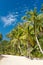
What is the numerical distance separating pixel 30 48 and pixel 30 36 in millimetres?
5951

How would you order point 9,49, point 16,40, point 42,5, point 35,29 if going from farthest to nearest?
1. point 9,49
2. point 16,40
3. point 42,5
4. point 35,29

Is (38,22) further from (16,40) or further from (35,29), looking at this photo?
(16,40)

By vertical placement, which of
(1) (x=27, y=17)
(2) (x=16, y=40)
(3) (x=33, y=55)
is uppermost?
(1) (x=27, y=17)

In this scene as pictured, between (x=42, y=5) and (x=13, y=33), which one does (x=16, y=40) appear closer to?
(x=13, y=33)

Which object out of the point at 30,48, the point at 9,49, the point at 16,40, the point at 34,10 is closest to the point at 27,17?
the point at 34,10

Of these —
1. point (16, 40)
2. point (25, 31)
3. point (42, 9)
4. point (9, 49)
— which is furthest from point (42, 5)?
point (9, 49)

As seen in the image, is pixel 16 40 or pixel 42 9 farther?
pixel 16 40

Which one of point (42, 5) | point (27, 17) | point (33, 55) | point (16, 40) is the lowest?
point (33, 55)

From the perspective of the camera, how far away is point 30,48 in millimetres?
43219

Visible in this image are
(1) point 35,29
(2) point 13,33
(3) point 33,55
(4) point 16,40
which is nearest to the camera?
(1) point 35,29

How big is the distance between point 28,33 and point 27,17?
3.19 metres

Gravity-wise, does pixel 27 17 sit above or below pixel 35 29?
above

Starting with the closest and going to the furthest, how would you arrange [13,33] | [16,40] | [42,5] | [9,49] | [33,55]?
1. [42,5]
2. [33,55]
3. [16,40]
4. [13,33]
5. [9,49]

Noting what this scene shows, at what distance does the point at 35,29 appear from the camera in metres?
34.2
